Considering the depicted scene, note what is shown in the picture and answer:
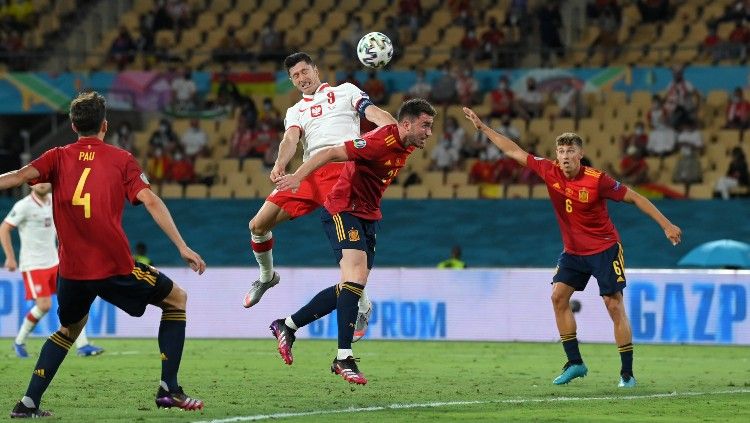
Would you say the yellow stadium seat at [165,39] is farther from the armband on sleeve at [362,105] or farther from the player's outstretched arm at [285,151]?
the armband on sleeve at [362,105]

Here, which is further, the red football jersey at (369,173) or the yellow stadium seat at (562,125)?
the yellow stadium seat at (562,125)

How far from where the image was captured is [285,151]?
40.1ft

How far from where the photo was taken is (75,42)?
106 ft

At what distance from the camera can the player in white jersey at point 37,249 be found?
17.6 m

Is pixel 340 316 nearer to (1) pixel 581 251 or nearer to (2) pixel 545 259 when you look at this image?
(1) pixel 581 251

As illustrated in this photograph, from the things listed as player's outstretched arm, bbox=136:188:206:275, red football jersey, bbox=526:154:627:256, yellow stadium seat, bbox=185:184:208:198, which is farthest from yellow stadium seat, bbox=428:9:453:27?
player's outstretched arm, bbox=136:188:206:275

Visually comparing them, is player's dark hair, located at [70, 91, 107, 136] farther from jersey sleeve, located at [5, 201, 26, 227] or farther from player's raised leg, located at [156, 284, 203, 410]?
jersey sleeve, located at [5, 201, 26, 227]

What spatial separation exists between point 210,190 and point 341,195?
1577 cm

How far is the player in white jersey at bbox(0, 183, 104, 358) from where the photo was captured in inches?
695

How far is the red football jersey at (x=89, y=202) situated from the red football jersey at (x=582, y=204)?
4.66 meters

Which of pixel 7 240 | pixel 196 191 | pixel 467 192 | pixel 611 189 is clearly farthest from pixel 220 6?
pixel 611 189

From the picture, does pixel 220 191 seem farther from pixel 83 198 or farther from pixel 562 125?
pixel 83 198

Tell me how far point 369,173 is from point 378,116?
605 mm

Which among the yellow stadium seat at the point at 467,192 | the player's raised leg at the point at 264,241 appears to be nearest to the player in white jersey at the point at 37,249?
the player's raised leg at the point at 264,241
